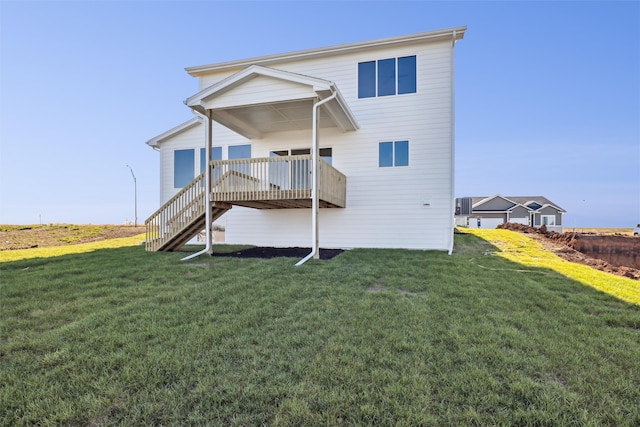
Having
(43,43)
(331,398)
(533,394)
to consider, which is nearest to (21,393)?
(331,398)

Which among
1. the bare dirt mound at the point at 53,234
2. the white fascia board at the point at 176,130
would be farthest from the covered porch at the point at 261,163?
the bare dirt mound at the point at 53,234

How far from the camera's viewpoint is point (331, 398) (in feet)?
6.63

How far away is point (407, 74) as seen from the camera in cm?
993

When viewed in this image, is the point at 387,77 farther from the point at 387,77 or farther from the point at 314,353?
the point at 314,353

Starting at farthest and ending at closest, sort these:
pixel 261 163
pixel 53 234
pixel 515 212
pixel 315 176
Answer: pixel 515 212 → pixel 53 234 → pixel 261 163 → pixel 315 176

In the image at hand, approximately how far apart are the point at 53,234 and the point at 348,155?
55.0 ft

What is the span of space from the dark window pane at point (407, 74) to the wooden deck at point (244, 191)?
364 cm

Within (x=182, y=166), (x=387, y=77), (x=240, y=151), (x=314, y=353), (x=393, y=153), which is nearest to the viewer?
(x=314, y=353)

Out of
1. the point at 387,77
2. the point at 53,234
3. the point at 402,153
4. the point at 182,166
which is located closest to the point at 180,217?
the point at 182,166

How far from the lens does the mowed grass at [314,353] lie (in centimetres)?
193

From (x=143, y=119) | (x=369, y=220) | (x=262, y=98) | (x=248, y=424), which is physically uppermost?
(x=143, y=119)

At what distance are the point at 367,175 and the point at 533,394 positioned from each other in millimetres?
8571

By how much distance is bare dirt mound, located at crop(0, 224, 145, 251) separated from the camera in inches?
538

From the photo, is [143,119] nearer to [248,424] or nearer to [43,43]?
[43,43]
